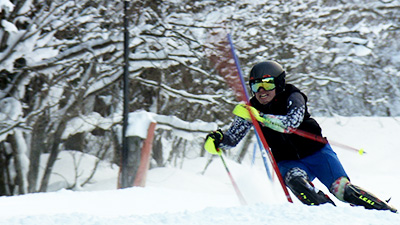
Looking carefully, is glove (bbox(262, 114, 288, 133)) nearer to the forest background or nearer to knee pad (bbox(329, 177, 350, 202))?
knee pad (bbox(329, 177, 350, 202))

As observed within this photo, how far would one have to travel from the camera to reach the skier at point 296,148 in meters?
3.85

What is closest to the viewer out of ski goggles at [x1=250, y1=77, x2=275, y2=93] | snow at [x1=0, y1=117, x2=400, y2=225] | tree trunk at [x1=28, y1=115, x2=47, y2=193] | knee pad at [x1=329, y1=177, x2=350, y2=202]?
snow at [x1=0, y1=117, x2=400, y2=225]

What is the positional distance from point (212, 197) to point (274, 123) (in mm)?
3739

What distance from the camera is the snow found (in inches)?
121

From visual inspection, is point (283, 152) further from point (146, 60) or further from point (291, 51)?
point (291, 51)

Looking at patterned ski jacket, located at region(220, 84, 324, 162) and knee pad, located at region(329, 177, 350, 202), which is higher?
patterned ski jacket, located at region(220, 84, 324, 162)

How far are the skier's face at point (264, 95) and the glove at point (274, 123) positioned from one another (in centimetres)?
24

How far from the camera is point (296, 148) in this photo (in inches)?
163

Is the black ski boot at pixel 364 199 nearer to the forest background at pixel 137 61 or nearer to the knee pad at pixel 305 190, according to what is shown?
the knee pad at pixel 305 190

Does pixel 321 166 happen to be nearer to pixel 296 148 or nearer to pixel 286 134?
pixel 296 148

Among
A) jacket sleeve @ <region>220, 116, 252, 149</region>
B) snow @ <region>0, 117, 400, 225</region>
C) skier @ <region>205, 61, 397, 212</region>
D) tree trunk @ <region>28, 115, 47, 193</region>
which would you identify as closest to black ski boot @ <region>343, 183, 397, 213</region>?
skier @ <region>205, 61, 397, 212</region>

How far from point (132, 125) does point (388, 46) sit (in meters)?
8.00

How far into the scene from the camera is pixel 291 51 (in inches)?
445

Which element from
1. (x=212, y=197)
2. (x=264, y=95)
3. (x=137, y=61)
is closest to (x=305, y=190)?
(x=264, y=95)
